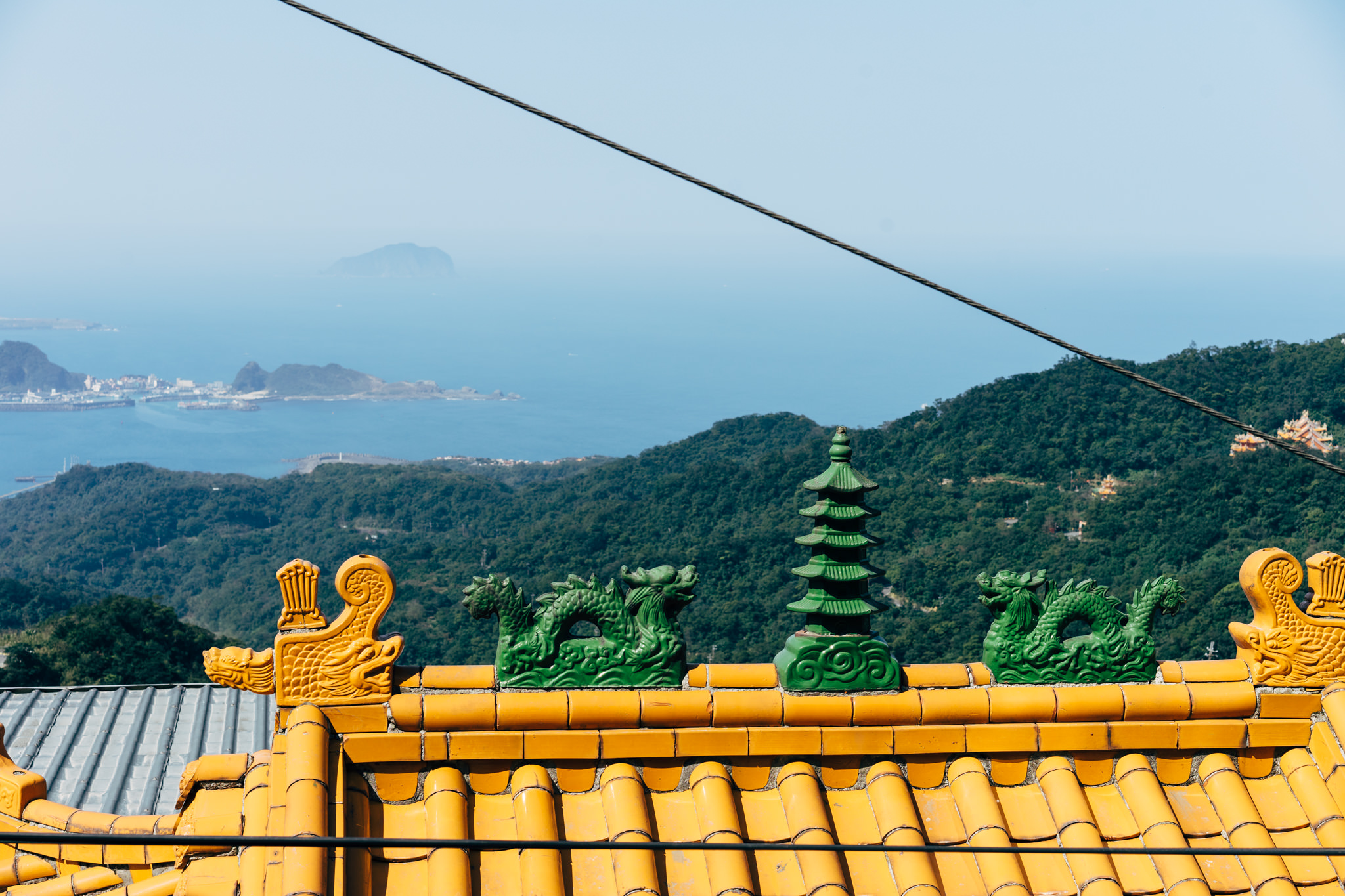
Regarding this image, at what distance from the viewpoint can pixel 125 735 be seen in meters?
18.2

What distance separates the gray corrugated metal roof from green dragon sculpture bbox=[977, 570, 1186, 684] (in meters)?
11.6

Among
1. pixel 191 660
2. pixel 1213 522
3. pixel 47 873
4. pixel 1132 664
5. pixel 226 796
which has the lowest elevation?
pixel 191 660

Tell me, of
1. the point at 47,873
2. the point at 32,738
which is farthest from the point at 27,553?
the point at 47,873

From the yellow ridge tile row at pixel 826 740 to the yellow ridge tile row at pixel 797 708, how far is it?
45 mm

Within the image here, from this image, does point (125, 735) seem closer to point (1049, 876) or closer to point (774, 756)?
point (774, 756)

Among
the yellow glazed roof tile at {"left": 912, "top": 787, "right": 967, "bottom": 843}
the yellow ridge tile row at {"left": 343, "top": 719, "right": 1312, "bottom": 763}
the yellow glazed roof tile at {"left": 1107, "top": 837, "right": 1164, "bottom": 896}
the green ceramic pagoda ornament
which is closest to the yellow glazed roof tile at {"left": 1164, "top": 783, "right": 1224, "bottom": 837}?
the yellow ridge tile row at {"left": 343, "top": 719, "right": 1312, "bottom": 763}

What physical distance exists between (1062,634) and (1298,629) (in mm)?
1600

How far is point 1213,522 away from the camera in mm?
43844

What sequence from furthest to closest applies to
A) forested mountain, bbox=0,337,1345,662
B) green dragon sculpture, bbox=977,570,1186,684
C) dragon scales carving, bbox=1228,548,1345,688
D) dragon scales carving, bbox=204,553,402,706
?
Result: forested mountain, bbox=0,337,1345,662, dragon scales carving, bbox=1228,548,1345,688, green dragon sculpture, bbox=977,570,1186,684, dragon scales carving, bbox=204,553,402,706

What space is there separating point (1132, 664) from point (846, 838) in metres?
2.22

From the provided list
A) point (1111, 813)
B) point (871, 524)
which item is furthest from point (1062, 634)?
point (871, 524)

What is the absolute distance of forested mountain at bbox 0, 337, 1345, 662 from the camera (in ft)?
139

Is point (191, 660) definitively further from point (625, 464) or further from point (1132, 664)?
point (625, 464)

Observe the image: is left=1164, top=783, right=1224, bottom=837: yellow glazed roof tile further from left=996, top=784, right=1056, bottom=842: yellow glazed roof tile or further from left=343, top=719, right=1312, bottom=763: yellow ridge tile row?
left=996, top=784, right=1056, bottom=842: yellow glazed roof tile
